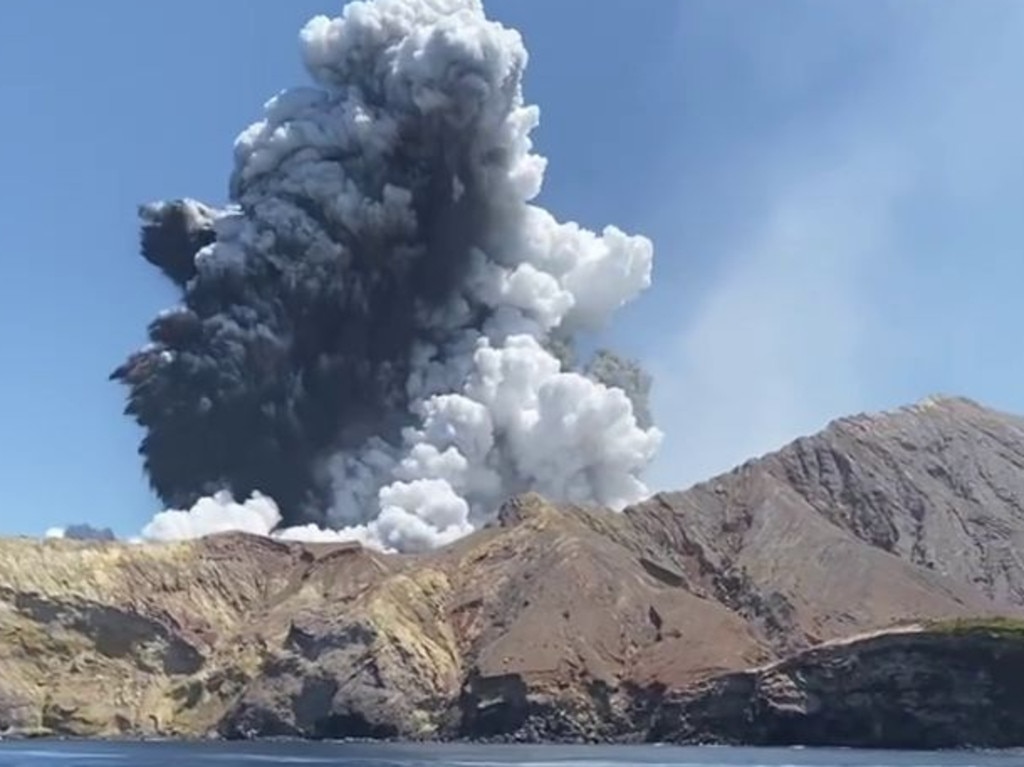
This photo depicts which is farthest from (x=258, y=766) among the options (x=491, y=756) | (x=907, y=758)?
(x=907, y=758)

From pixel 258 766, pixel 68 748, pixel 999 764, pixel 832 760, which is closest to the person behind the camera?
pixel 258 766

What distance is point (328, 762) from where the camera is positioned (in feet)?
465

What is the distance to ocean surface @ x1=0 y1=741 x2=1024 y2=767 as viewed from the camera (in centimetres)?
14099

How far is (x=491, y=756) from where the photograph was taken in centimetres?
16325

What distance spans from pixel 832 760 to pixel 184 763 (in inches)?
2295

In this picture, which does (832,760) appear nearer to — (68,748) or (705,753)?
(705,753)

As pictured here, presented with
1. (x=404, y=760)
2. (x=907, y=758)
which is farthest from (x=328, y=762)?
(x=907, y=758)

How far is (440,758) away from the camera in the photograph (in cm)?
15412

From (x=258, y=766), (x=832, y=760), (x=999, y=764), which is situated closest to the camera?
(x=258, y=766)

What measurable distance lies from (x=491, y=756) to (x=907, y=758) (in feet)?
130

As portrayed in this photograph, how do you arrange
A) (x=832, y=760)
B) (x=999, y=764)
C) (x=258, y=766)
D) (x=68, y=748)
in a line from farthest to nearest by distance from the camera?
1. (x=68, y=748)
2. (x=832, y=760)
3. (x=999, y=764)
4. (x=258, y=766)

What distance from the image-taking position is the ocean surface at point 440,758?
14099 centimetres

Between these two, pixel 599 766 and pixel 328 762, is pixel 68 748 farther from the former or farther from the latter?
pixel 599 766

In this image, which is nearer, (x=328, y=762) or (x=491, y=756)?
(x=328, y=762)
